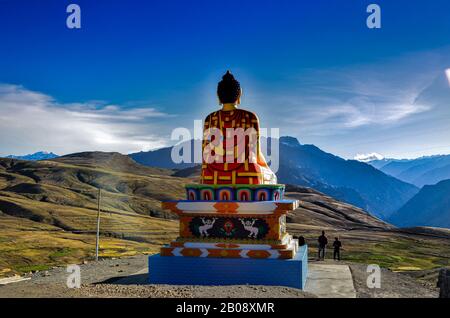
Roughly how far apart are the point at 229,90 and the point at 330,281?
1033cm

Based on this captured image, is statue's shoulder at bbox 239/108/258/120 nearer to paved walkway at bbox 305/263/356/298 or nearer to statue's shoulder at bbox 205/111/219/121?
statue's shoulder at bbox 205/111/219/121

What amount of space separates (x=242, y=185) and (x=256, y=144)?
2.38m

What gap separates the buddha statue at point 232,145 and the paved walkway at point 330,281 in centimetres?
514

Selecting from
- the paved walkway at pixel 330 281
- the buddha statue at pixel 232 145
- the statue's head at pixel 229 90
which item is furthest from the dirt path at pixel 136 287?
the statue's head at pixel 229 90

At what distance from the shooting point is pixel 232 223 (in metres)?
19.2

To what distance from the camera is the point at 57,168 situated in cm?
14375

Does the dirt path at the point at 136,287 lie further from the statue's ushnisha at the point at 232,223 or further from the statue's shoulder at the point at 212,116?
the statue's shoulder at the point at 212,116

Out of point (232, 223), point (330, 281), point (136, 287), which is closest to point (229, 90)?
point (232, 223)

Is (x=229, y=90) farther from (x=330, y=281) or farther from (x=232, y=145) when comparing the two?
(x=330, y=281)

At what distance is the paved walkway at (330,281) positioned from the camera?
17933 millimetres

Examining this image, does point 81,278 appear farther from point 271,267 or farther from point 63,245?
point 63,245
